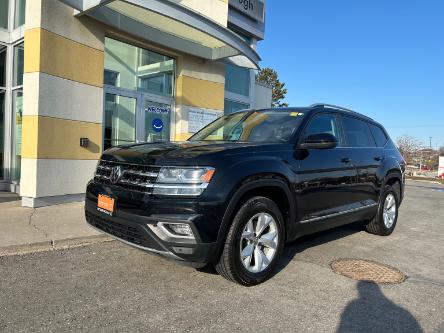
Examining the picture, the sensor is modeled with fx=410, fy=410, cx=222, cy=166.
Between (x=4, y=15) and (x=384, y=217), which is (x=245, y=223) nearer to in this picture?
(x=384, y=217)

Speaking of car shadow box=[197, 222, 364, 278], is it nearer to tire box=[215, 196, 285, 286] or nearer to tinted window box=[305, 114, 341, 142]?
tire box=[215, 196, 285, 286]

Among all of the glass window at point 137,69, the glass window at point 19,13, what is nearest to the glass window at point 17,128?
the glass window at point 19,13

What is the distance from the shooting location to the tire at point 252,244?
378cm

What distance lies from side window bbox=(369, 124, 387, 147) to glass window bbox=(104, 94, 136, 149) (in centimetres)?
554

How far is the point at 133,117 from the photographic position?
384 inches

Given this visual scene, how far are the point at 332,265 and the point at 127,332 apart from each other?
2748 mm

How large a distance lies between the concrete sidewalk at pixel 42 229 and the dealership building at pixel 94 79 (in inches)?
22.2

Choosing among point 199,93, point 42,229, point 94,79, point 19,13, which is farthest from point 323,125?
point 19,13

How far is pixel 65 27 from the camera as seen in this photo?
7.80 metres

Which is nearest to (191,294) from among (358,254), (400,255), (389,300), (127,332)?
(127,332)

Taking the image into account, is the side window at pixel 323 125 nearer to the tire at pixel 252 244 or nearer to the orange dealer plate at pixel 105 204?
the tire at pixel 252 244

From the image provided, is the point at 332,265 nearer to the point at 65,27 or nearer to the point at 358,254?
the point at 358,254

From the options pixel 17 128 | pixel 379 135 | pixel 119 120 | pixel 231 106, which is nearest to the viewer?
pixel 379 135

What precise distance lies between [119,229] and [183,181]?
85cm
